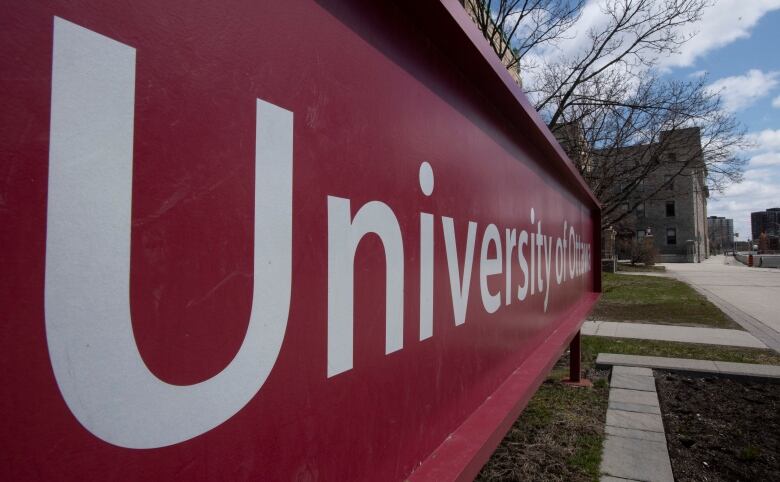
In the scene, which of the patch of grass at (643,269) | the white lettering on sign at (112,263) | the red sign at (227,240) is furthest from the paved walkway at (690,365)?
the patch of grass at (643,269)

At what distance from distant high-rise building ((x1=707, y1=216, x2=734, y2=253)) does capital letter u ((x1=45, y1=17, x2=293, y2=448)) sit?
105 m

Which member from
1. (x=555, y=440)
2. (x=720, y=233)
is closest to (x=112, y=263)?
(x=555, y=440)

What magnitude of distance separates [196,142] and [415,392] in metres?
0.80

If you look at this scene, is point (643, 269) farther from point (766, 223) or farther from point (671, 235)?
point (766, 223)

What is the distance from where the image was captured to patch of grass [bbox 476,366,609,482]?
3.28 meters

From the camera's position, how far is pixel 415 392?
1.15 m

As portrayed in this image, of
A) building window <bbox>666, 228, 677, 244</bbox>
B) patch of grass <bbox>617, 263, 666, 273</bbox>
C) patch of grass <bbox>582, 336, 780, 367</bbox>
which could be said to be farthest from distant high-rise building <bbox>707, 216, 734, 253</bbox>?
patch of grass <bbox>582, 336, 780, 367</bbox>

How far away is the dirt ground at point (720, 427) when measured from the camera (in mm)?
3365

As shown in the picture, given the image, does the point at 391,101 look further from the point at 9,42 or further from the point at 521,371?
the point at 521,371

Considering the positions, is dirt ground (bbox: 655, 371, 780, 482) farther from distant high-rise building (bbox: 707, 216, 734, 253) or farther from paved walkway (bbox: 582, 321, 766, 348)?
distant high-rise building (bbox: 707, 216, 734, 253)

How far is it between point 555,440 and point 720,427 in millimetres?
1519

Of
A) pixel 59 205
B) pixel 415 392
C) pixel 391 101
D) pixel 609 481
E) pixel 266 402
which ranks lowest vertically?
pixel 609 481

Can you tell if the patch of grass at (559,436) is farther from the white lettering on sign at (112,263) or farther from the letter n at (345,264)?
the white lettering on sign at (112,263)

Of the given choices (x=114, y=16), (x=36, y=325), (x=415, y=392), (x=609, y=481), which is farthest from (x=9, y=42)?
(x=609, y=481)
